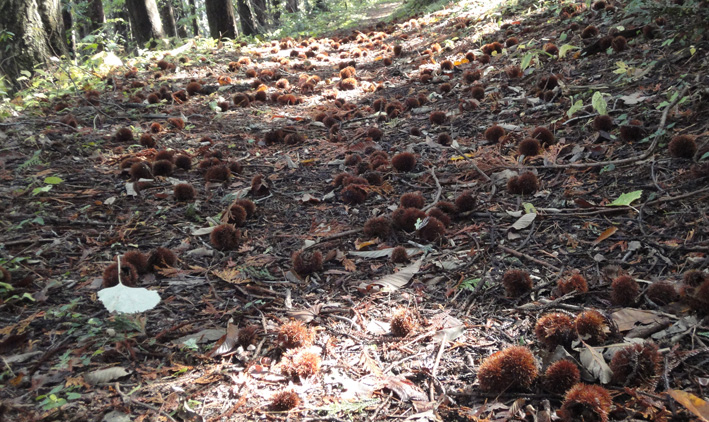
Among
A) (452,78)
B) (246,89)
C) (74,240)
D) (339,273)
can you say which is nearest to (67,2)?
(246,89)

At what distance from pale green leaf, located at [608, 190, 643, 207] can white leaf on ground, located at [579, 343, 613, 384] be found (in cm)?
128

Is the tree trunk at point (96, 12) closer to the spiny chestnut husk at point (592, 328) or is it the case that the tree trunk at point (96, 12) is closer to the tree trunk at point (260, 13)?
the tree trunk at point (260, 13)

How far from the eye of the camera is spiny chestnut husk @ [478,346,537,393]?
1.70 m

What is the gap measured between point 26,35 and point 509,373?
7.90 m

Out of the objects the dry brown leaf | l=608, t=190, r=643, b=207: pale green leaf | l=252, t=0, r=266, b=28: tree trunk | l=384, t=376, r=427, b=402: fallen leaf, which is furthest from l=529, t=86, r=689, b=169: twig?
l=252, t=0, r=266, b=28: tree trunk

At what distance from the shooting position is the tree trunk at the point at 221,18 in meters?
11.7

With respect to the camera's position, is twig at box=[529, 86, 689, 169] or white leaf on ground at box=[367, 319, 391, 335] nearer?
white leaf on ground at box=[367, 319, 391, 335]

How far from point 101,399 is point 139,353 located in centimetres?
32

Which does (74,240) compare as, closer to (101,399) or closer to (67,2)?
(101,399)

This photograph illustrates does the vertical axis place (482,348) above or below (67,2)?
below

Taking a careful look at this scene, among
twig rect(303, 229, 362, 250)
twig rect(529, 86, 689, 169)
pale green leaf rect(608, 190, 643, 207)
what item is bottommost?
twig rect(303, 229, 362, 250)

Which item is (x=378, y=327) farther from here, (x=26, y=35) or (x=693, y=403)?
(x=26, y=35)

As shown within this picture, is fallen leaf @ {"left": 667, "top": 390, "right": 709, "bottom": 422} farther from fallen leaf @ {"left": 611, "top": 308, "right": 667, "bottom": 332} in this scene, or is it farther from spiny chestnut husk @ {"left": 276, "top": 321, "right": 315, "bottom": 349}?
spiny chestnut husk @ {"left": 276, "top": 321, "right": 315, "bottom": 349}

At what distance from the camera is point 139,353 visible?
6.80 feet
